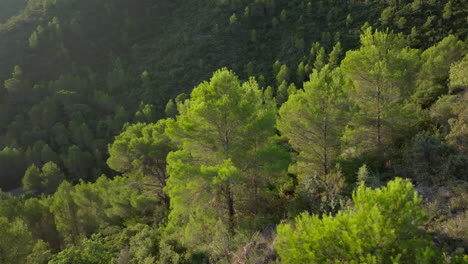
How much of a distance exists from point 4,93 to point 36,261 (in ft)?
192

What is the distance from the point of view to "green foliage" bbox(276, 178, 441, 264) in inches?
281

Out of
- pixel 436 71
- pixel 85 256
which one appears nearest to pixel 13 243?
pixel 85 256

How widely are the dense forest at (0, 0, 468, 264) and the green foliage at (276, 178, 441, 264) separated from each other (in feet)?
0.12

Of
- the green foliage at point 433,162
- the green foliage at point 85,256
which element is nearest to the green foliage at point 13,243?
the green foliage at point 85,256

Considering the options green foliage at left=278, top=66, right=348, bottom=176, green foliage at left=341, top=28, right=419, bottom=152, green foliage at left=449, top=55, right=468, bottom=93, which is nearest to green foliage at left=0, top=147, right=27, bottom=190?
green foliage at left=278, top=66, right=348, bottom=176

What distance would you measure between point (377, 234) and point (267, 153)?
8852 millimetres

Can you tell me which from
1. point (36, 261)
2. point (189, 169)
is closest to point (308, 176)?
point (189, 169)

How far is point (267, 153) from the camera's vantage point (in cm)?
1577

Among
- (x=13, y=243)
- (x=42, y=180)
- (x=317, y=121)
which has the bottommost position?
(x=13, y=243)

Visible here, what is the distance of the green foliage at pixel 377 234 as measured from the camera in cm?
714

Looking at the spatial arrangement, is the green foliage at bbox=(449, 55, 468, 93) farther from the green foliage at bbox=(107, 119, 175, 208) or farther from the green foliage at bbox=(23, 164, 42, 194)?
the green foliage at bbox=(23, 164, 42, 194)

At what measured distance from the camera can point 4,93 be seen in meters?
64.9

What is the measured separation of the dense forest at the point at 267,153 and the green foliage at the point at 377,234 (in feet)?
0.12

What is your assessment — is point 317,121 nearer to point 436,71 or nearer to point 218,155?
point 218,155
